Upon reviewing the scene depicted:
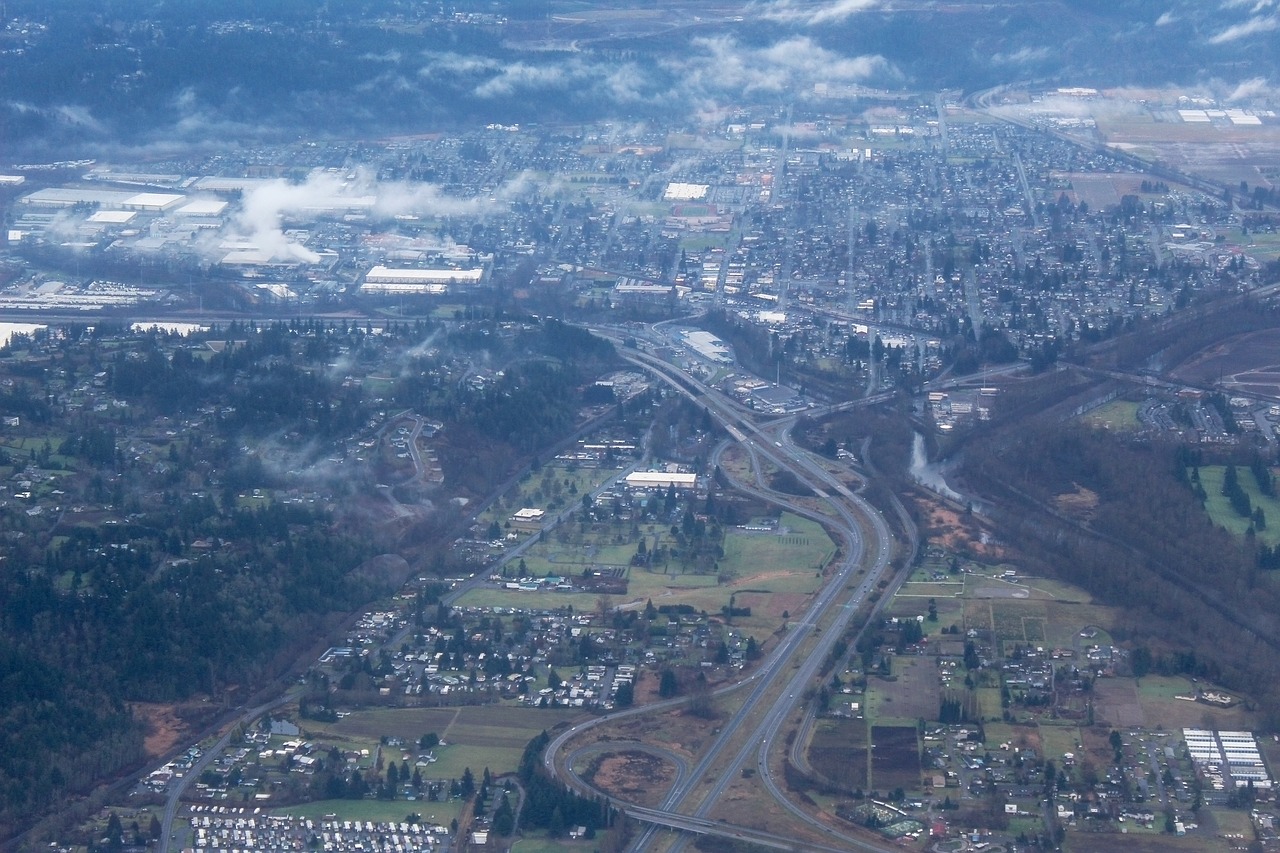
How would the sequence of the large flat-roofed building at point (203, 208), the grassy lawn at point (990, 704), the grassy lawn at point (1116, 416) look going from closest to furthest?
the grassy lawn at point (990, 704) → the grassy lawn at point (1116, 416) → the large flat-roofed building at point (203, 208)

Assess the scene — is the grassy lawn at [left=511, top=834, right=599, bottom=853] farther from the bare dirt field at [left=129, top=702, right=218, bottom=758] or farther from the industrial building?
the industrial building

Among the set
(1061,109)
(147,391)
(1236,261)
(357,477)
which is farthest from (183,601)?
(1061,109)

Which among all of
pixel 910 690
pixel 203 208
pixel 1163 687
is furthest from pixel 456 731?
pixel 203 208

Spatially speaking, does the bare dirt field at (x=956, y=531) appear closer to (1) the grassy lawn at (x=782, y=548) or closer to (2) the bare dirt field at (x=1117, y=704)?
(1) the grassy lawn at (x=782, y=548)

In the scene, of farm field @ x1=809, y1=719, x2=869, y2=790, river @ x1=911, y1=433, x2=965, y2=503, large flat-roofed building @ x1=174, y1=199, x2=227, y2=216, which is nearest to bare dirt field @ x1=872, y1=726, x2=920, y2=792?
farm field @ x1=809, y1=719, x2=869, y2=790

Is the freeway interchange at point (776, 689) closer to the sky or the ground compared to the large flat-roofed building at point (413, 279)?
closer to the ground

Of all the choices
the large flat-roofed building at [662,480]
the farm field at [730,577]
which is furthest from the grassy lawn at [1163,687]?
the large flat-roofed building at [662,480]
